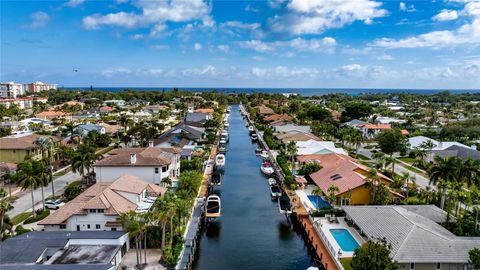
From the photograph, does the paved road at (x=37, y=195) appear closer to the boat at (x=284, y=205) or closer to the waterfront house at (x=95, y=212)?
the waterfront house at (x=95, y=212)

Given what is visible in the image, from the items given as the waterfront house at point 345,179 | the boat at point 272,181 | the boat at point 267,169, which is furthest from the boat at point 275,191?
the boat at point 267,169

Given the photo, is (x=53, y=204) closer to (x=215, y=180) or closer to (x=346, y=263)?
(x=215, y=180)

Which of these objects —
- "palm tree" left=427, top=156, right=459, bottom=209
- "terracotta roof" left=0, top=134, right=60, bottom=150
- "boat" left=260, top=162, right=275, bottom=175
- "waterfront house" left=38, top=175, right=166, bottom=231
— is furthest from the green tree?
"terracotta roof" left=0, top=134, right=60, bottom=150

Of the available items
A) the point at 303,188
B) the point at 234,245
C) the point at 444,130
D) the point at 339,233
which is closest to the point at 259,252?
the point at 234,245

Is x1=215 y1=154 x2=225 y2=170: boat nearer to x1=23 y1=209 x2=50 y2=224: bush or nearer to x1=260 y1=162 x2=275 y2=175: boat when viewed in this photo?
x1=260 y1=162 x2=275 y2=175: boat

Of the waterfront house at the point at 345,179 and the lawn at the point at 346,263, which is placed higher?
the waterfront house at the point at 345,179

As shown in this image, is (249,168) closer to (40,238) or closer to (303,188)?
(303,188)
